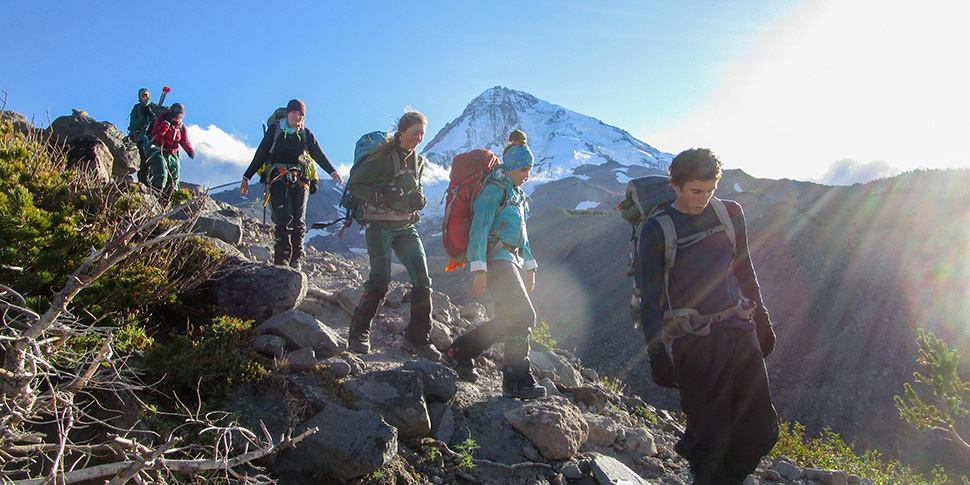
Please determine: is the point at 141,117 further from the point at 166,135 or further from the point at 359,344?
the point at 359,344

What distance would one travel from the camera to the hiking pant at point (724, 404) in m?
2.64

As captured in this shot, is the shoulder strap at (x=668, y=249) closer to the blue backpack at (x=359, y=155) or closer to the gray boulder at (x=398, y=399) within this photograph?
the gray boulder at (x=398, y=399)

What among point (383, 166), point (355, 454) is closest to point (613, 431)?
point (355, 454)

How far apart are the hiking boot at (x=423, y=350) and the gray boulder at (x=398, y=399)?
1.10 m

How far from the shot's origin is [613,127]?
198500 millimetres

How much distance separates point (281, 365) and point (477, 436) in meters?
1.45

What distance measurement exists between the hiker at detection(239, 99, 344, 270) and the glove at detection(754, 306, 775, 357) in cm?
444

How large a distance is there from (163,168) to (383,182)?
211 inches

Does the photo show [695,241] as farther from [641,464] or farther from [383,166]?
[383,166]

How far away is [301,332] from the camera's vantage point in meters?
3.71

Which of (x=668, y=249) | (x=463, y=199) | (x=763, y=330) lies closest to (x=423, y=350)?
(x=463, y=199)

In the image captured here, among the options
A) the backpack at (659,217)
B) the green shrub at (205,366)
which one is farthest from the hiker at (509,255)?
the green shrub at (205,366)

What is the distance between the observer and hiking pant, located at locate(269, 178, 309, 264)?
225 inches

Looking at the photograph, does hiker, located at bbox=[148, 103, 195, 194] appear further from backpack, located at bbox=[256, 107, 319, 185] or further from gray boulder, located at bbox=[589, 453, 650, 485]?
gray boulder, located at bbox=[589, 453, 650, 485]
